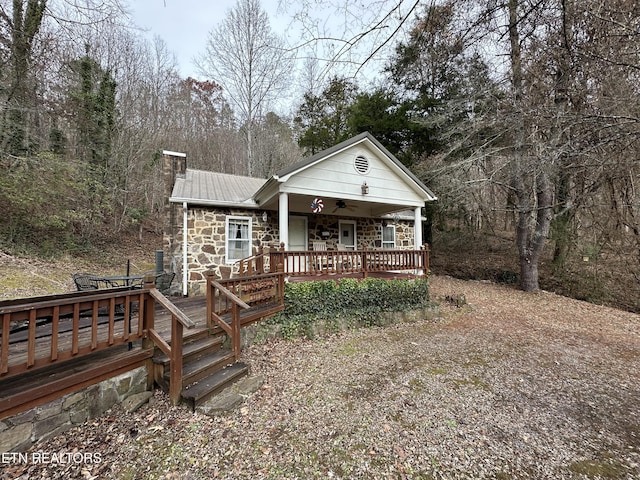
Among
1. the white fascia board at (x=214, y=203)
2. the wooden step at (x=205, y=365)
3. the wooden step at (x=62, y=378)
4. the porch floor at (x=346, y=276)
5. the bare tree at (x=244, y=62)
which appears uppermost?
the bare tree at (x=244, y=62)

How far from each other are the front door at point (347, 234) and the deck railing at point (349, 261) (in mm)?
2623

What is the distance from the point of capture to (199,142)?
18.7 metres

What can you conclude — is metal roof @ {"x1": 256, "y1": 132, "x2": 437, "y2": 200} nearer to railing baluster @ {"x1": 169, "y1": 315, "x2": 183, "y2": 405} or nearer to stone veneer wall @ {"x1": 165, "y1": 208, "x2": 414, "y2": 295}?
stone veneer wall @ {"x1": 165, "y1": 208, "x2": 414, "y2": 295}

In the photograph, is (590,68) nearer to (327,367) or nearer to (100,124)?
(327,367)

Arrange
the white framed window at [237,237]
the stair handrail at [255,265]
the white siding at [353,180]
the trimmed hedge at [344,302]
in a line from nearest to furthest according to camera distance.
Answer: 1. the trimmed hedge at [344,302]
2. the stair handrail at [255,265]
3. the white siding at [353,180]
4. the white framed window at [237,237]

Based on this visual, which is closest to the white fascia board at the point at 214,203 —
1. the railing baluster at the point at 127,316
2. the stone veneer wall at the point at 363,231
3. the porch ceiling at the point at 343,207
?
the porch ceiling at the point at 343,207

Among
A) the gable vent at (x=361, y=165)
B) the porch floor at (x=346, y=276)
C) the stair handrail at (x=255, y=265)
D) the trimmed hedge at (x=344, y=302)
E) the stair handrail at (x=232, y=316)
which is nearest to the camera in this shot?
the stair handrail at (x=232, y=316)

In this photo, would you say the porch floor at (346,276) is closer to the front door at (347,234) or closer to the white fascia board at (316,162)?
the white fascia board at (316,162)

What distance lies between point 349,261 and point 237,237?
354cm

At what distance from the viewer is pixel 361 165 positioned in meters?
8.04

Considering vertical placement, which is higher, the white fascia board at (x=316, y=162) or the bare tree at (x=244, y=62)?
the bare tree at (x=244, y=62)

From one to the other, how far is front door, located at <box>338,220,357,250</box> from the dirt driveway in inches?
216

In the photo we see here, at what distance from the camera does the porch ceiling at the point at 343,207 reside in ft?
27.5

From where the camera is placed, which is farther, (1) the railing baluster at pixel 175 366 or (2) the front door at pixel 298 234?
(2) the front door at pixel 298 234
